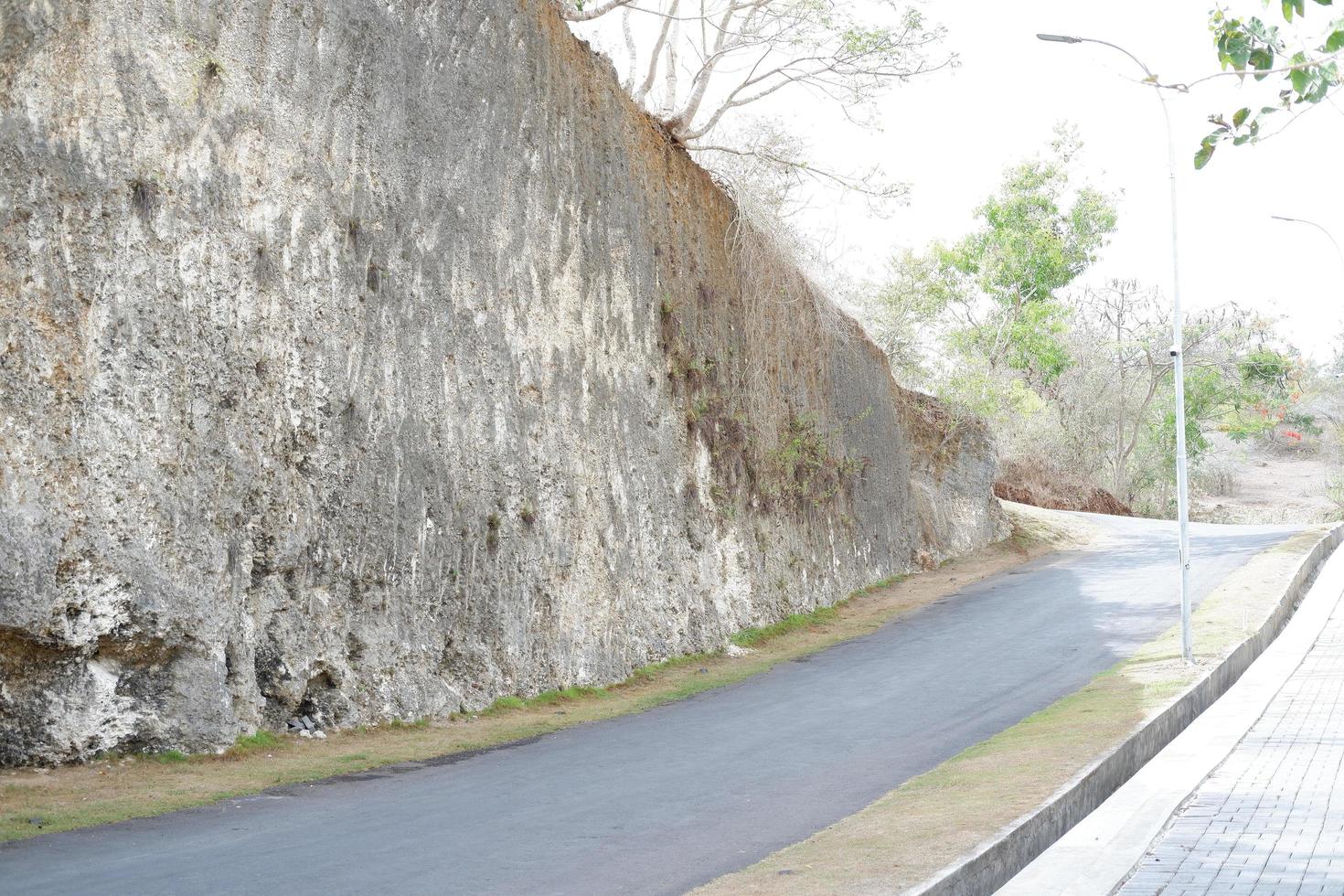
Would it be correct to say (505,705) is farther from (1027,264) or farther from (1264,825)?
(1027,264)

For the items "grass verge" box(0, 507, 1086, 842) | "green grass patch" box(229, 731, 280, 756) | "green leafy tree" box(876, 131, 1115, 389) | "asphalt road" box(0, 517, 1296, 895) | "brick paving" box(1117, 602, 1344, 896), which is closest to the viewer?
"brick paving" box(1117, 602, 1344, 896)

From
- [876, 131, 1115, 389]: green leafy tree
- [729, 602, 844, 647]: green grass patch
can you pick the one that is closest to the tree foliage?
[876, 131, 1115, 389]: green leafy tree

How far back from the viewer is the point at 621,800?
9992 millimetres

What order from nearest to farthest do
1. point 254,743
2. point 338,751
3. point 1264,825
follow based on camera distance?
point 1264,825 < point 254,743 < point 338,751

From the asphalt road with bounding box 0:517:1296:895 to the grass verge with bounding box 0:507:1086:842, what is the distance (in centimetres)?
40

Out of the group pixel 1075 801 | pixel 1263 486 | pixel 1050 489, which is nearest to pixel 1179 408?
pixel 1075 801

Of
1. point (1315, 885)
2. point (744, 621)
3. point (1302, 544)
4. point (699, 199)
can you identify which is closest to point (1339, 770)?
point (1315, 885)

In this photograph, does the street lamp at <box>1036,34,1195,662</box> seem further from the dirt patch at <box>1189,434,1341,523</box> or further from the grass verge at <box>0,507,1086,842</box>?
the dirt patch at <box>1189,434,1341,523</box>

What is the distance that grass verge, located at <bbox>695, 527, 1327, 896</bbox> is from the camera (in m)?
6.86

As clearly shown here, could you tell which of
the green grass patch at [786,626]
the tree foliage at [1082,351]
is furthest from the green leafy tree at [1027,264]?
the green grass patch at [786,626]

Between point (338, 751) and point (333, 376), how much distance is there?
166 inches

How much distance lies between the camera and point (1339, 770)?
30.2ft

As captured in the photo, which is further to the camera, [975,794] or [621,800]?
[621,800]

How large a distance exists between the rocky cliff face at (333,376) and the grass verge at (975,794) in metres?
6.61
